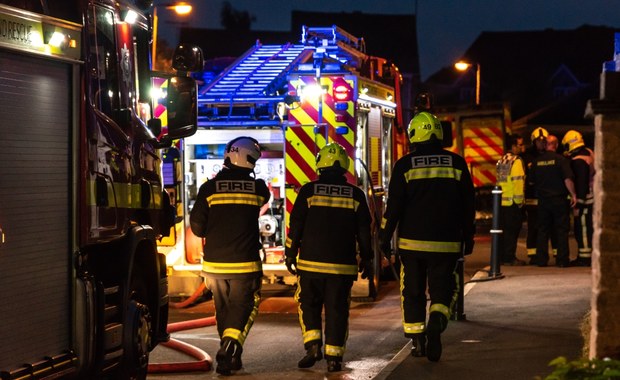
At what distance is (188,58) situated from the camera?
7.93 m

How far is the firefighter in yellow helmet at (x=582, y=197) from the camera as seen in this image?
15.1m

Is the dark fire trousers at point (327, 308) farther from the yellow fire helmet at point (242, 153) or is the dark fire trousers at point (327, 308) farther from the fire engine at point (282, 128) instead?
the fire engine at point (282, 128)

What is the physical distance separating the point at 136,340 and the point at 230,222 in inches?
66.1

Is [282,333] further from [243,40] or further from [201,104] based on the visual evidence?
[243,40]

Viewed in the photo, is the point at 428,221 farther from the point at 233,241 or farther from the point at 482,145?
the point at 482,145

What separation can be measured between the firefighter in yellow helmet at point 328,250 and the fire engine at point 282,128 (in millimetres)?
3493

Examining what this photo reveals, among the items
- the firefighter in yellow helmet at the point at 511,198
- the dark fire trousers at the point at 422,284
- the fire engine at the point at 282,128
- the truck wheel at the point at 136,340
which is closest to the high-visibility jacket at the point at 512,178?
the firefighter in yellow helmet at the point at 511,198

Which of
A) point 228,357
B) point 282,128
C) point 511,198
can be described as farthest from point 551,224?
point 228,357

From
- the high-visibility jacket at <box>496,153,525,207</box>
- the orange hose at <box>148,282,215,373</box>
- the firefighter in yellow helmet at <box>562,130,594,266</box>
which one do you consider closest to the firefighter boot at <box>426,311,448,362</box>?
the orange hose at <box>148,282,215,373</box>

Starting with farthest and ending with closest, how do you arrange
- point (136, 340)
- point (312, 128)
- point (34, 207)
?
point (312, 128)
point (136, 340)
point (34, 207)

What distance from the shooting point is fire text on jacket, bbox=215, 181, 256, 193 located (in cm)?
859

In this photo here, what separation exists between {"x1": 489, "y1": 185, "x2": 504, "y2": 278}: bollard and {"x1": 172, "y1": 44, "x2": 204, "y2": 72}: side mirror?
18.6 feet

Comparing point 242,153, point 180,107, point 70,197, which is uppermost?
point 180,107

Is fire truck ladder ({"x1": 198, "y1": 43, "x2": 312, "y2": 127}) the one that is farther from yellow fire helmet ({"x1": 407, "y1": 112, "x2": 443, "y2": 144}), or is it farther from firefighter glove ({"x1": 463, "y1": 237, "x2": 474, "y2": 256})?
firefighter glove ({"x1": 463, "y1": 237, "x2": 474, "y2": 256})
